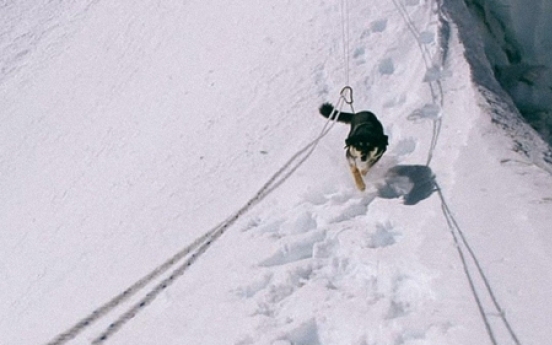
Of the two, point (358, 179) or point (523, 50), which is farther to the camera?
point (523, 50)

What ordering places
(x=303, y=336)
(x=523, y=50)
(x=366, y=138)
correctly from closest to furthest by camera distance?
(x=303, y=336) → (x=366, y=138) → (x=523, y=50)

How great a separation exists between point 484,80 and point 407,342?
13.5ft

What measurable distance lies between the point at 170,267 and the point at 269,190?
1.32 m

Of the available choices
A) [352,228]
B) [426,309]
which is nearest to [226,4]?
[352,228]

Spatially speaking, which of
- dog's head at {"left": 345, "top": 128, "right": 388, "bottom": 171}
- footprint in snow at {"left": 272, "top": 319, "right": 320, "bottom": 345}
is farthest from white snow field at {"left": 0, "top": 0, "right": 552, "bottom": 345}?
dog's head at {"left": 345, "top": 128, "right": 388, "bottom": 171}

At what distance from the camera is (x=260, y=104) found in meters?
9.24

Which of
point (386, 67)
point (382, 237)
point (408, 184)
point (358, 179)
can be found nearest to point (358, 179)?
point (358, 179)

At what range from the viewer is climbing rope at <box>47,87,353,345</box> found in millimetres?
5863

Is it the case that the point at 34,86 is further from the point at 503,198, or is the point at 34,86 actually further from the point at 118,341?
the point at 503,198

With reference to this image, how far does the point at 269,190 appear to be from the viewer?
7250 mm

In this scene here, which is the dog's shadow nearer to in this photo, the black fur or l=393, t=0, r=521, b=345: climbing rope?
l=393, t=0, r=521, b=345: climbing rope

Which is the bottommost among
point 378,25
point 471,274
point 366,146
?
point 471,274

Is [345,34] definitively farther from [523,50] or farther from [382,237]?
[382,237]

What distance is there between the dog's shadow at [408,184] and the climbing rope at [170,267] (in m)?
0.89
